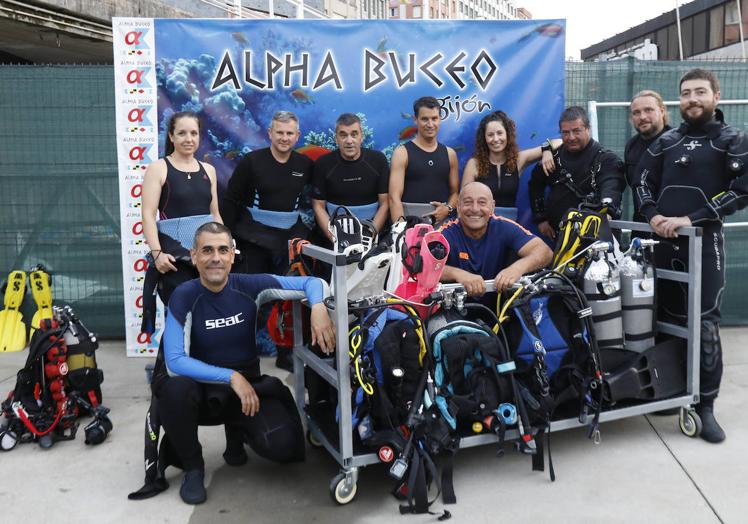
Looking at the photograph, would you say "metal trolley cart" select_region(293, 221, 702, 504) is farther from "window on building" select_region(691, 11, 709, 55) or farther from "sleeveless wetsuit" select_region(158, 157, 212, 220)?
"window on building" select_region(691, 11, 709, 55)

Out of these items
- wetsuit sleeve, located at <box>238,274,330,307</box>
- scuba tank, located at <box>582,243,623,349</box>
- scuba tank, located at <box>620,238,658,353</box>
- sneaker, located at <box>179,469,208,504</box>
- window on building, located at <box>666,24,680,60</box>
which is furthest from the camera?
window on building, located at <box>666,24,680,60</box>

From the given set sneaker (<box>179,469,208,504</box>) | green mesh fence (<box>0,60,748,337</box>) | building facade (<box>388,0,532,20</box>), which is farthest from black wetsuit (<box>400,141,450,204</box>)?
building facade (<box>388,0,532,20</box>)

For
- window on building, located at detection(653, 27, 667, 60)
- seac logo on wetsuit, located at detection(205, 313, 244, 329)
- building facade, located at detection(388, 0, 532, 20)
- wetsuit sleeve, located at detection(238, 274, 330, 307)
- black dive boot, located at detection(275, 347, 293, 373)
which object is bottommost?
black dive boot, located at detection(275, 347, 293, 373)

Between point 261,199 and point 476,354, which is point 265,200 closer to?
point 261,199

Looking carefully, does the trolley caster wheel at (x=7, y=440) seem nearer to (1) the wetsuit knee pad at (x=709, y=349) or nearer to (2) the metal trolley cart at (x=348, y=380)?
(2) the metal trolley cart at (x=348, y=380)

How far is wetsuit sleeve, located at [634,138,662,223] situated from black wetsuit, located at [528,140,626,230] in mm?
231

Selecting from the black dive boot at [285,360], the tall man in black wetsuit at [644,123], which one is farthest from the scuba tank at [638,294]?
the black dive boot at [285,360]

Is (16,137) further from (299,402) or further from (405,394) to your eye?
(405,394)

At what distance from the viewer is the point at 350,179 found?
4676 millimetres

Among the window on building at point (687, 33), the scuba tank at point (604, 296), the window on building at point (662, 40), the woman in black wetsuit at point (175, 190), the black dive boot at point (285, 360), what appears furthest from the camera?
the window on building at point (662, 40)

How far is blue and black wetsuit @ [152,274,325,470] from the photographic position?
3.09 metres

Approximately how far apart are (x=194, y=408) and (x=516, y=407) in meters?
1.45

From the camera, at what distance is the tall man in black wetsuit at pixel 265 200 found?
4.64 m

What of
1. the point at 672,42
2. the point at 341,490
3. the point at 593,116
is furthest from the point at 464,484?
the point at 672,42
